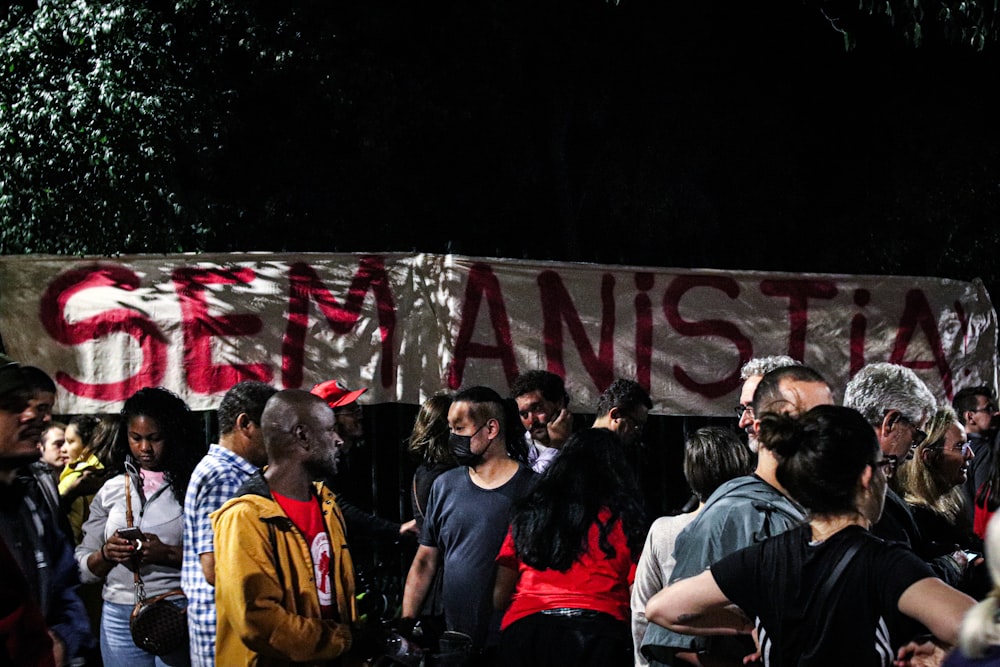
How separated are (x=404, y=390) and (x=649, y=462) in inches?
100

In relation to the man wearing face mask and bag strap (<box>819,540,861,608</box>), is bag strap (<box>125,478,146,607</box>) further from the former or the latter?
bag strap (<box>819,540,861,608</box>)

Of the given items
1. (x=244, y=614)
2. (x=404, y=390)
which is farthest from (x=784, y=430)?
(x=404, y=390)

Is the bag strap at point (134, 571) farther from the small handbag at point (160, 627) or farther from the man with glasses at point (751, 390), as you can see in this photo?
the man with glasses at point (751, 390)

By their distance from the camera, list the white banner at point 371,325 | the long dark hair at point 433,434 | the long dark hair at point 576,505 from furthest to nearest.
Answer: the white banner at point 371,325 → the long dark hair at point 433,434 → the long dark hair at point 576,505

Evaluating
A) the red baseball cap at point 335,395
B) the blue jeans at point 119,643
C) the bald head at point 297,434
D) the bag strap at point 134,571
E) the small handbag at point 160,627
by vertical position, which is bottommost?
the blue jeans at point 119,643

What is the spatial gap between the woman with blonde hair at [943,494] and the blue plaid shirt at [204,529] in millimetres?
2719

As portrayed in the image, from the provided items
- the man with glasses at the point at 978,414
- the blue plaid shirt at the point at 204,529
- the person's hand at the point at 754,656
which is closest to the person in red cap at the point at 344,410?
the blue plaid shirt at the point at 204,529

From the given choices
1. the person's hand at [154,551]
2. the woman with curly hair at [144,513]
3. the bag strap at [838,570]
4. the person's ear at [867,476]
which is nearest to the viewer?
the bag strap at [838,570]

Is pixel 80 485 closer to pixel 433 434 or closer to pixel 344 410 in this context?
pixel 344 410

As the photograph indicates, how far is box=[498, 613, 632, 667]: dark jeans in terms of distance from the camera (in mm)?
4719

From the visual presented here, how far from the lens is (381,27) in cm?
873

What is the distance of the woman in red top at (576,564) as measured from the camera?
4.75 meters

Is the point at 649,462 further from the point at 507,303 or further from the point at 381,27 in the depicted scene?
the point at 381,27

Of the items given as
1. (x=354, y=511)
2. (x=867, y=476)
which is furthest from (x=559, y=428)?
(x=867, y=476)
